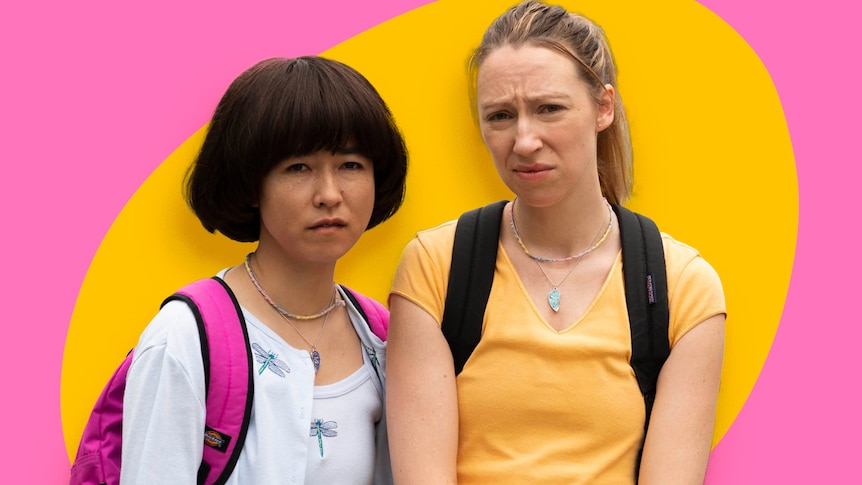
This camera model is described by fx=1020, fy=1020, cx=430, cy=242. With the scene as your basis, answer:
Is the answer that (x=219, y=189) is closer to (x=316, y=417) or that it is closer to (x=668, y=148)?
(x=316, y=417)

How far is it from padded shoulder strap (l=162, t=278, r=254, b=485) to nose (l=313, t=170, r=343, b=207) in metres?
0.39

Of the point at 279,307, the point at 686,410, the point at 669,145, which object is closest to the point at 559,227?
the point at 686,410

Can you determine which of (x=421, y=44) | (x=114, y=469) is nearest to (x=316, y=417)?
(x=114, y=469)

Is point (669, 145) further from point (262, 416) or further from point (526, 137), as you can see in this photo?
point (262, 416)

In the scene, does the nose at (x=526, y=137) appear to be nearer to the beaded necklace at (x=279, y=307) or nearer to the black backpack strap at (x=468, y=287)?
the black backpack strap at (x=468, y=287)

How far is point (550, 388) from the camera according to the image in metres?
2.69

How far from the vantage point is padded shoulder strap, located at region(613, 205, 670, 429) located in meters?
2.75

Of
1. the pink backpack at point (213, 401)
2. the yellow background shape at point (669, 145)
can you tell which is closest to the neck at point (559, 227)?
the yellow background shape at point (669, 145)

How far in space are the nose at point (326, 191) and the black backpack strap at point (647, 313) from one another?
83cm

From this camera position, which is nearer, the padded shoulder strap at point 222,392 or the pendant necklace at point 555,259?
the padded shoulder strap at point 222,392

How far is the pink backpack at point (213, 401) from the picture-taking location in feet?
8.22

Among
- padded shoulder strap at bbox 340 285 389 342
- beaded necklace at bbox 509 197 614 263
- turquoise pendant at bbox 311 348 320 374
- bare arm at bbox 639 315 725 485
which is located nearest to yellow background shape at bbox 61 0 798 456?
padded shoulder strap at bbox 340 285 389 342

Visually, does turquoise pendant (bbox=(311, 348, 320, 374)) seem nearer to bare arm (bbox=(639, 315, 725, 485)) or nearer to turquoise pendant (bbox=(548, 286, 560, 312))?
turquoise pendant (bbox=(548, 286, 560, 312))

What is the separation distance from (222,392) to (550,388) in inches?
33.4
